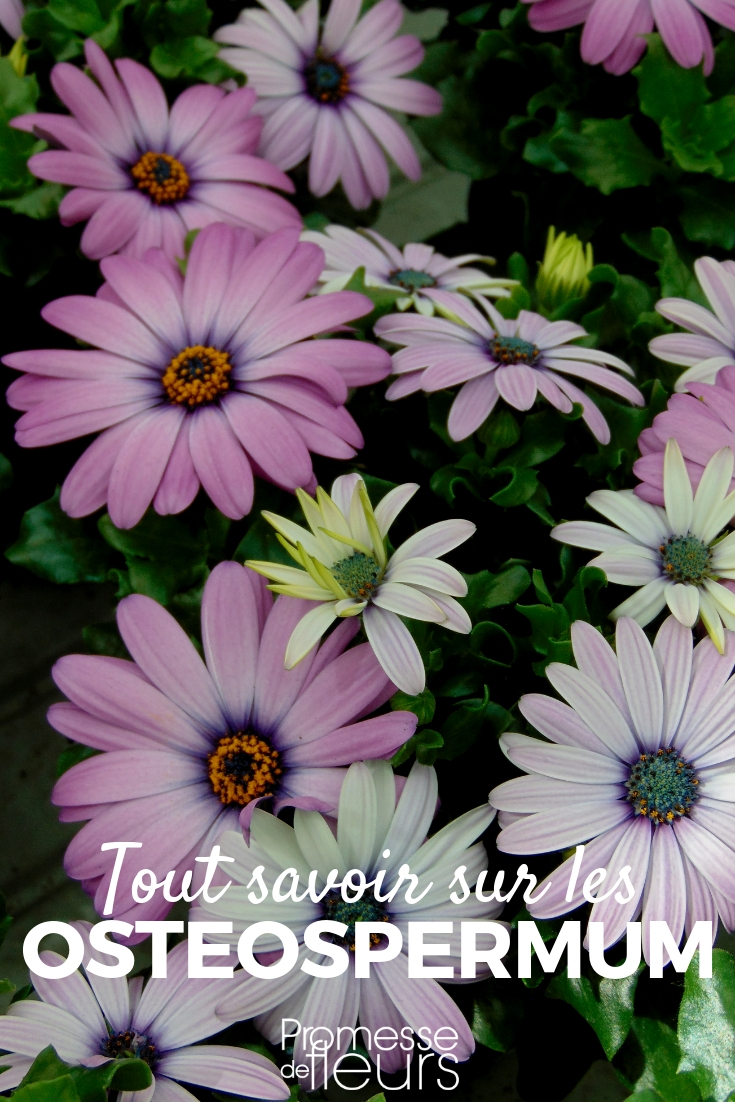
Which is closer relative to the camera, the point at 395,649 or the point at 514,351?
the point at 395,649

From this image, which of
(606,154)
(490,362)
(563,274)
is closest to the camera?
(490,362)

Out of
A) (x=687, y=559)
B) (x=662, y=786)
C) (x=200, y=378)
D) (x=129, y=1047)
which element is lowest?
(x=129, y=1047)

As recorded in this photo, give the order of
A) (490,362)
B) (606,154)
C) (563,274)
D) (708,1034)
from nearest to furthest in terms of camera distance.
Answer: (708,1034)
(490,362)
(563,274)
(606,154)

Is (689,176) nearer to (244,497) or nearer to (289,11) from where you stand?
(289,11)

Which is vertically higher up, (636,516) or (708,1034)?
(636,516)

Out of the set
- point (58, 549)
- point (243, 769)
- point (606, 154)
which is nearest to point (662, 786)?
point (243, 769)

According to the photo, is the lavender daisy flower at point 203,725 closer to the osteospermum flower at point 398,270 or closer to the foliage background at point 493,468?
the foliage background at point 493,468

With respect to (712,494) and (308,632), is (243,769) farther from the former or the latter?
(712,494)

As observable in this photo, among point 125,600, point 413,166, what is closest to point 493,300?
point 413,166
